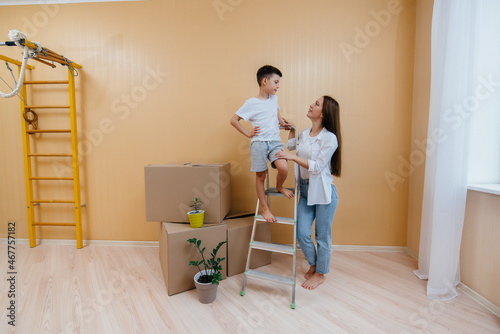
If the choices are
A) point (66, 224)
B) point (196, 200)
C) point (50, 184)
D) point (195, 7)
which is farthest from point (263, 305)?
point (195, 7)

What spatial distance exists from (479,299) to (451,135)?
109 cm

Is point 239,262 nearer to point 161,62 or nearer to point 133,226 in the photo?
point 133,226

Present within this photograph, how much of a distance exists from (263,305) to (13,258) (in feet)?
7.47

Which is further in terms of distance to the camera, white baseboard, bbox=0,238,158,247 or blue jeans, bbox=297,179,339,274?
white baseboard, bbox=0,238,158,247

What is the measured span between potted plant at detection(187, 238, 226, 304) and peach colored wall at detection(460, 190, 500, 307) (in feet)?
5.59

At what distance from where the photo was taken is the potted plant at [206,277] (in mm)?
1555

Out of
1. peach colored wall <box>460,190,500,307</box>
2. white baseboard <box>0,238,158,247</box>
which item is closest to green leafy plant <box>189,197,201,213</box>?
white baseboard <box>0,238,158,247</box>

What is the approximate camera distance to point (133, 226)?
246cm

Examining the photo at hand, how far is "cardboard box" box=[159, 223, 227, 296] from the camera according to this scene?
1.66m

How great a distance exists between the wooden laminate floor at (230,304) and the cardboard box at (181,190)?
1.70ft

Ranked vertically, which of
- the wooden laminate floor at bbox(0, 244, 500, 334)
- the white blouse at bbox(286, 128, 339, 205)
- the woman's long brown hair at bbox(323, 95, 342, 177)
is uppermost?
the woman's long brown hair at bbox(323, 95, 342, 177)

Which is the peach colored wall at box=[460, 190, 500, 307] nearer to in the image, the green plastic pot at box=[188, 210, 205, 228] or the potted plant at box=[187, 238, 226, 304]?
the potted plant at box=[187, 238, 226, 304]

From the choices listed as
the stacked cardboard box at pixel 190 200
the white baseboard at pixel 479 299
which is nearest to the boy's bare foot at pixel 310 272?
the stacked cardboard box at pixel 190 200

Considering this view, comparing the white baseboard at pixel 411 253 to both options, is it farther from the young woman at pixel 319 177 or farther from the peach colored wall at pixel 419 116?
the young woman at pixel 319 177
